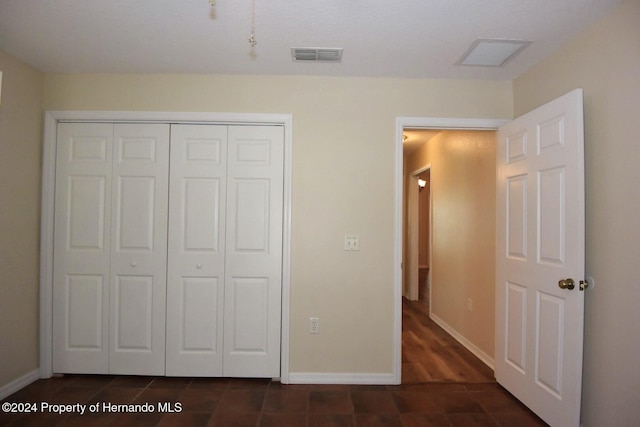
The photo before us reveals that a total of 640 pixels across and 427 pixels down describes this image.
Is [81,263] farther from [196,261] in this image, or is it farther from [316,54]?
[316,54]

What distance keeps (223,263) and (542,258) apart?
7.51 ft

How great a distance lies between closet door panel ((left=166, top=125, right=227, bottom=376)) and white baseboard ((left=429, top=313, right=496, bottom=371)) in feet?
7.77

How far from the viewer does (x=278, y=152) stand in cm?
261

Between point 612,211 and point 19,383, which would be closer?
point 612,211

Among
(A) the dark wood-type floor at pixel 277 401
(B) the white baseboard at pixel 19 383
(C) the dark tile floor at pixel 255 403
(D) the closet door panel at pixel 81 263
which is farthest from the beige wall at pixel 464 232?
(B) the white baseboard at pixel 19 383

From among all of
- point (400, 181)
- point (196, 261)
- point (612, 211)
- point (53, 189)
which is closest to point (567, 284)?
point (612, 211)

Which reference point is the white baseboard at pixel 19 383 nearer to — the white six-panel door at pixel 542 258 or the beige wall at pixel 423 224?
the white six-panel door at pixel 542 258

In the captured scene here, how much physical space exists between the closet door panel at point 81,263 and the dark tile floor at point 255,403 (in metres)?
0.21

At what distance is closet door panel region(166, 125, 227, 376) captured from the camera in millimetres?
2574

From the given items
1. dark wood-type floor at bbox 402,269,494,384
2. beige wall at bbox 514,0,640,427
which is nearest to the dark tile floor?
dark wood-type floor at bbox 402,269,494,384

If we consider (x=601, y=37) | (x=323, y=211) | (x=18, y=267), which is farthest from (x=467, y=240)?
(x=18, y=267)

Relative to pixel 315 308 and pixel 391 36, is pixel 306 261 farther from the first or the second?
pixel 391 36

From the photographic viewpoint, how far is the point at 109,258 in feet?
8.50

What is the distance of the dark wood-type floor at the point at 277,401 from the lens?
2072 mm
